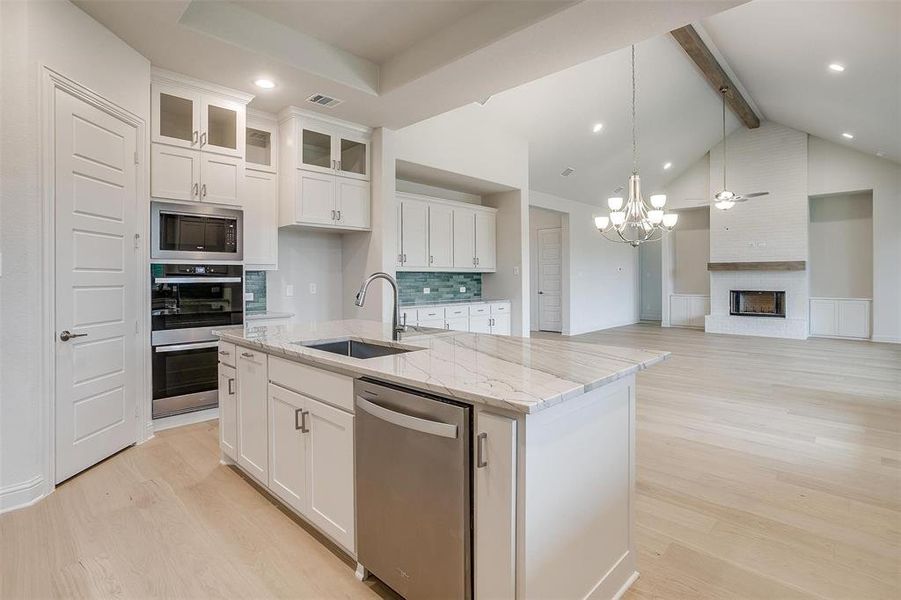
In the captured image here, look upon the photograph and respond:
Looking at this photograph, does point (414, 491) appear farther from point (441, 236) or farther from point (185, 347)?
point (441, 236)

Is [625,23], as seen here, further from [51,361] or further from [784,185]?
[784,185]

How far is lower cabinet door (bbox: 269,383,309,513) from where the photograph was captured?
2.01m

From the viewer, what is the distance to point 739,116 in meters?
8.65

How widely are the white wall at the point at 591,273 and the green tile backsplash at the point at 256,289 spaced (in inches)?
204

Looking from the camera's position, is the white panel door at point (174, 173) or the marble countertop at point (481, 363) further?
the white panel door at point (174, 173)

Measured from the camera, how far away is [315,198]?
14.1 feet

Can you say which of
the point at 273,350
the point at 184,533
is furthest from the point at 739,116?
the point at 184,533

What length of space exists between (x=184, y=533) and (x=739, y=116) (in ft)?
34.2

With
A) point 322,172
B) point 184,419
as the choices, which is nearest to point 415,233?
point 322,172

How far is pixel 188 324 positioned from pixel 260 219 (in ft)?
3.78

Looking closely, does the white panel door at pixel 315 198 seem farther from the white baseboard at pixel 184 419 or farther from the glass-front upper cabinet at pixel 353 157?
the white baseboard at pixel 184 419

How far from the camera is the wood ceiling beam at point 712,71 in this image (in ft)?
18.5

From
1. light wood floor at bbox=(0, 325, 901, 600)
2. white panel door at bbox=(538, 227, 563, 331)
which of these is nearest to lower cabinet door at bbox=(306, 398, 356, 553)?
light wood floor at bbox=(0, 325, 901, 600)

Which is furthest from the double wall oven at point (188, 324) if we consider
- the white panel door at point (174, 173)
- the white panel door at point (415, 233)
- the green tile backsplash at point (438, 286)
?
the green tile backsplash at point (438, 286)
